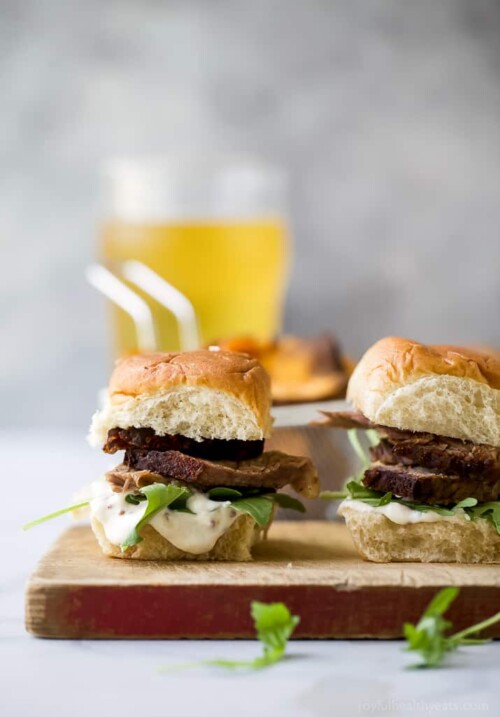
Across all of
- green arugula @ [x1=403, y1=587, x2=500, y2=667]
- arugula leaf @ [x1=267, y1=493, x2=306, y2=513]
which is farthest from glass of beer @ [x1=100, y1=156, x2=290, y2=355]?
green arugula @ [x1=403, y1=587, x2=500, y2=667]

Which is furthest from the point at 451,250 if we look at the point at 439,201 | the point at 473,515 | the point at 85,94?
the point at 473,515

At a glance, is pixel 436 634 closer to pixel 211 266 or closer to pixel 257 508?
pixel 257 508

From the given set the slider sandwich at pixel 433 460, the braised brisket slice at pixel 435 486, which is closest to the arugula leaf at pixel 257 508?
the slider sandwich at pixel 433 460

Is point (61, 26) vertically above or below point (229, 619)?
above

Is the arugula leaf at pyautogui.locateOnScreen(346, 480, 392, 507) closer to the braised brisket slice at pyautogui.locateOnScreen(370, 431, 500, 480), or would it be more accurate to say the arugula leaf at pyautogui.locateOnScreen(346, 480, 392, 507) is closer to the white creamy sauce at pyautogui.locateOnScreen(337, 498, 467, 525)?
the white creamy sauce at pyautogui.locateOnScreen(337, 498, 467, 525)

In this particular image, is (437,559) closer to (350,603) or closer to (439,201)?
(350,603)

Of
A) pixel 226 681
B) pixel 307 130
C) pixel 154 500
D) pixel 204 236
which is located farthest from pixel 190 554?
pixel 307 130

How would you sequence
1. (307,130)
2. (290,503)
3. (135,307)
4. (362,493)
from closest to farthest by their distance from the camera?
(362,493) < (290,503) < (135,307) < (307,130)
